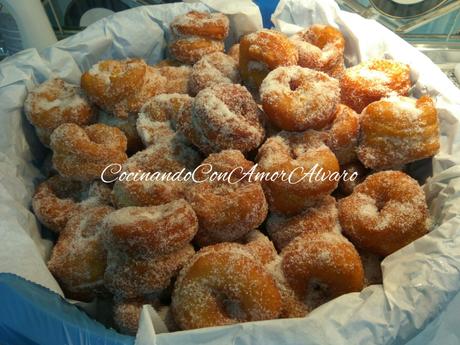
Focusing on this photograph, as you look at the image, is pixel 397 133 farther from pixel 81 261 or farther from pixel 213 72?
pixel 81 261

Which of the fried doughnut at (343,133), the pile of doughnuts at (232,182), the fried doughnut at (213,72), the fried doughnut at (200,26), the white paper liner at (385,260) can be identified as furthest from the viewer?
the fried doughnut at (200,26)

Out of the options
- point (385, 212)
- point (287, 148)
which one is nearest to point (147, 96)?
point (287, 148)

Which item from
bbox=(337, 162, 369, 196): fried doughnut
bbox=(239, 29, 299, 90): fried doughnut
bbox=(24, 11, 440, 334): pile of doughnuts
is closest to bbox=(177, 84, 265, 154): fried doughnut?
bbox=(24, 11, 440, 334): pile of doughnuts

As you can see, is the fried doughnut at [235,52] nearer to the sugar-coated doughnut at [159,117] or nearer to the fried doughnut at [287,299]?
the sugar-coated doughnut at [159,117]

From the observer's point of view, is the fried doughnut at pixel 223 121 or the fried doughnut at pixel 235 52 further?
the fried doughnut at pixel 235 52

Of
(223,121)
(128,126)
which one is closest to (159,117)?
(128,126)

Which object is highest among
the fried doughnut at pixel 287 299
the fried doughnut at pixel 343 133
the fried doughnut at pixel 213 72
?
the fried doughnut at pixel 213 72

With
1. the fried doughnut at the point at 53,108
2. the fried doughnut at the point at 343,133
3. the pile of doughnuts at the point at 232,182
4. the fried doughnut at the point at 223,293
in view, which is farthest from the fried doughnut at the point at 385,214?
the fried doughnut at the point at 53,108
